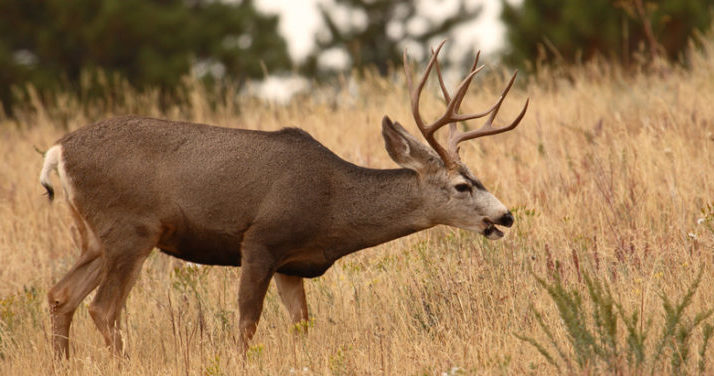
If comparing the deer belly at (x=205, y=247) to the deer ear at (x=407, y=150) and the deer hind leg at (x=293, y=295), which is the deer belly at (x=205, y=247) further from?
the deer ear at (x=407, y=150)

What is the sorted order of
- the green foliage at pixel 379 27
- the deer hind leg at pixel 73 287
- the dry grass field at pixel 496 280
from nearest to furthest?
the dry grass field at pixel 496 280
the deer hind leg at pixel 73 287
the green foliage at pixel 379 27

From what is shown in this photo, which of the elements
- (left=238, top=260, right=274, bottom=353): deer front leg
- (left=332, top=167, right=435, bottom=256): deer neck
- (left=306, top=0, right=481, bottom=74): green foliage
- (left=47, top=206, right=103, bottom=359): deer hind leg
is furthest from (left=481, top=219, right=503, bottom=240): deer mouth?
(left=306, top=0, right=481, bottom=74): green foliage

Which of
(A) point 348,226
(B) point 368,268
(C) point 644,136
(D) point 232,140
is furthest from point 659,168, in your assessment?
(D) point 232,140

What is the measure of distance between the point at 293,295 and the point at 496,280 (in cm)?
135

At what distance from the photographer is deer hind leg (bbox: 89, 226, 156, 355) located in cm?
605

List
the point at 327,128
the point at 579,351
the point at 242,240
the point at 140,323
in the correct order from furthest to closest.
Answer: the point at 327,128, the point at 140,323, the point at 242,240, the point at 579,351

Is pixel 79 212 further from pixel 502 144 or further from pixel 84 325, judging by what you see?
pixel 502 144

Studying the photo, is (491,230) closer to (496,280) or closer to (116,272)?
(496,280)

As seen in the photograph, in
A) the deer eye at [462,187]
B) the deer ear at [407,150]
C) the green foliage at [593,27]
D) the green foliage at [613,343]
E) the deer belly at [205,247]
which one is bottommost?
the deer belly at [205,247]

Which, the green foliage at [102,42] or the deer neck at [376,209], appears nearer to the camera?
the deer neck at [376,209]

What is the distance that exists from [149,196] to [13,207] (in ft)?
13.0

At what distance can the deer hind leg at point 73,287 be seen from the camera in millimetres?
6352

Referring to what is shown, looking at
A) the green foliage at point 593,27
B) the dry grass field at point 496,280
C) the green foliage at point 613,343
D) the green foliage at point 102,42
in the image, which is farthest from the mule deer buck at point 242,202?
the green foliage at point 102,42

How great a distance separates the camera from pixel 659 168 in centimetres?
804
